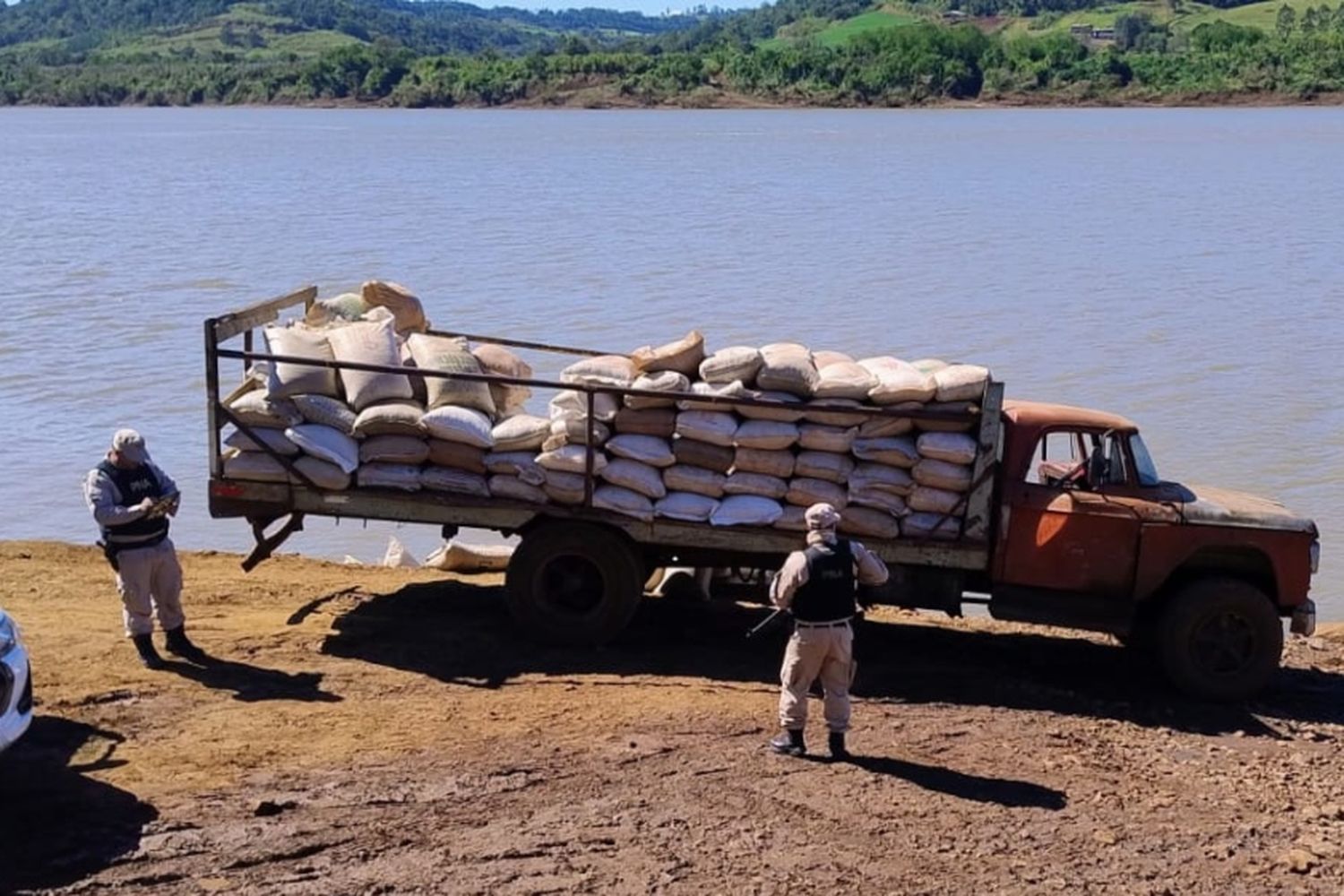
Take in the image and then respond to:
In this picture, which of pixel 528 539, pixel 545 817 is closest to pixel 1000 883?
pixel 545 817

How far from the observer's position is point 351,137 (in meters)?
97.7

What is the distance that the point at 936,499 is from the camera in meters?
10.7

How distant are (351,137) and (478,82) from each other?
41.2m

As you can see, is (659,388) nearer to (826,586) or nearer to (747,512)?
(747,512)

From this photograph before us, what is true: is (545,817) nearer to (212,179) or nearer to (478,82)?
(212,179)

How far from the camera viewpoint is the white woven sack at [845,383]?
1077 cm

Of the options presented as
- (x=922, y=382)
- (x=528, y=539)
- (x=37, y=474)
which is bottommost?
(x=37, y=474)

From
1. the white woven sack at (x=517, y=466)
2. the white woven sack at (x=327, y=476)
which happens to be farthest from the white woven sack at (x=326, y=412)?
the white woven sack at (x=517, y=466)

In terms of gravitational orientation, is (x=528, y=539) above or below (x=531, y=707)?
above

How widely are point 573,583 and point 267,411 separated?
90.3 inches

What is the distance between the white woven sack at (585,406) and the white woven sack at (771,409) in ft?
2.61

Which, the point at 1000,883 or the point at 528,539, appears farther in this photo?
the point at 528,539

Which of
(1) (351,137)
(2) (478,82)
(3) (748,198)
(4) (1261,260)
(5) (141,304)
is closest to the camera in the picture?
(5) (141,304)

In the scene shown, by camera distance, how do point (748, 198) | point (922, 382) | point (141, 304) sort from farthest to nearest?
point (748, 198), point (141, 304), point (922, 382)
